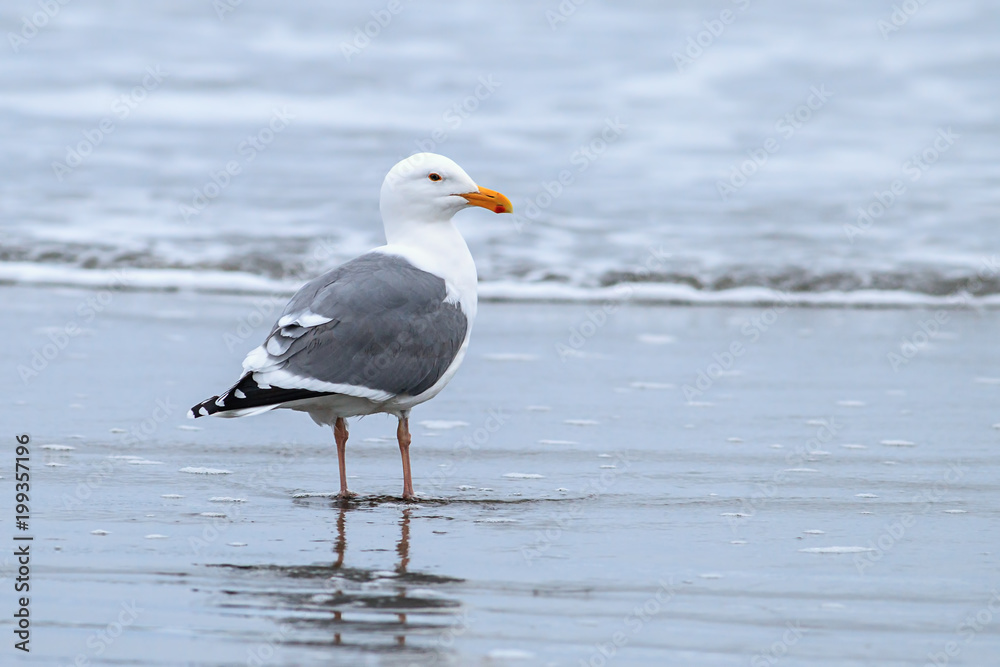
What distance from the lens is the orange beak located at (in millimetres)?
5617

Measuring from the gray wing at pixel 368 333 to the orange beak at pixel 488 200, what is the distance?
0.43 meters

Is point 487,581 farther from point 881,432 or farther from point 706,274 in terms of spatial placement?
point 706,274

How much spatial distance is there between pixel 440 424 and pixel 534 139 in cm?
1043

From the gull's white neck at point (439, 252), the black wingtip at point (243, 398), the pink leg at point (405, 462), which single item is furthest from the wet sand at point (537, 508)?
the gull's white neck at point (439, 252)

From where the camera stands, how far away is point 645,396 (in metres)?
6.92

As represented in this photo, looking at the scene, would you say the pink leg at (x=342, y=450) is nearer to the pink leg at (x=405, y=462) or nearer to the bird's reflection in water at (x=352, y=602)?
the pink leg at (x=405, y=462)

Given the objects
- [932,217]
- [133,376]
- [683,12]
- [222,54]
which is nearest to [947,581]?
[133,376]

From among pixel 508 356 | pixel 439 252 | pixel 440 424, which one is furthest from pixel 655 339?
pixel 439 252

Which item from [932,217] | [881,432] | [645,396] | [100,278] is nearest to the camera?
[881,432]

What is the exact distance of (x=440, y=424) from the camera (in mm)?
6340

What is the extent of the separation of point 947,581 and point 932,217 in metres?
9.10

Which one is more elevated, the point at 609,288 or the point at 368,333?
the point at 609,288

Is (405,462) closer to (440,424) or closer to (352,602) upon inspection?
(440,424)

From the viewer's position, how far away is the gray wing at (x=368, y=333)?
4836 mm
